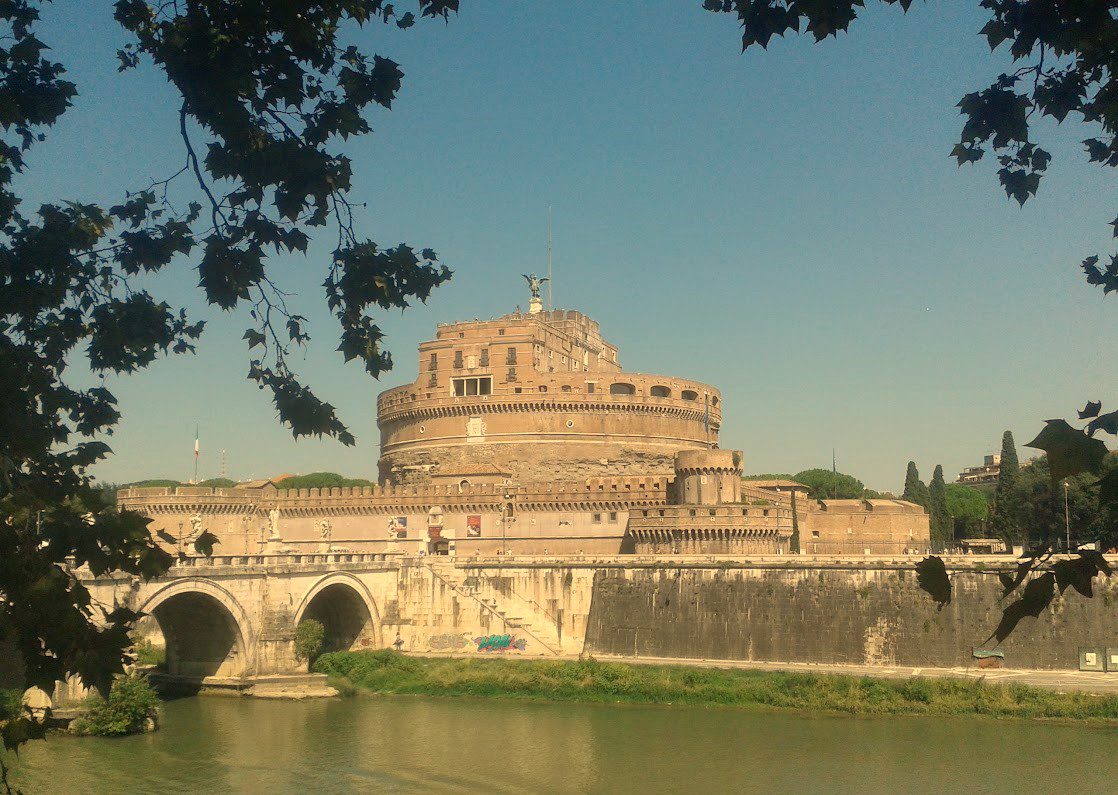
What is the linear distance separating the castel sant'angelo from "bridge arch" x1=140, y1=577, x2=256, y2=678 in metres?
3.69

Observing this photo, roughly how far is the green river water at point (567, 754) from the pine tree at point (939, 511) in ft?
89.9

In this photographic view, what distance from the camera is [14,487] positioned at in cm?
507

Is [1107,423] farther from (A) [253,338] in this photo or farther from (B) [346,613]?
(B) [346,613]

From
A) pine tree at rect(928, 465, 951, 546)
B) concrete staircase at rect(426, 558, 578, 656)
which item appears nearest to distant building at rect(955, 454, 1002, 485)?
pine tree at rect(928, 465, 951, 546)

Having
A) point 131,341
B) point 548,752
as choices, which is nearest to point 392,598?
point 548,752

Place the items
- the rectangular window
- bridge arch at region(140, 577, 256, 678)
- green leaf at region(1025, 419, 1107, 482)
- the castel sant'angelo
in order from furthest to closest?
the rectangular window, the castel sant'angelo, bridge arch at region(140, 577, 256, 678), green leaf at region(1025, 419, 1107, 482)

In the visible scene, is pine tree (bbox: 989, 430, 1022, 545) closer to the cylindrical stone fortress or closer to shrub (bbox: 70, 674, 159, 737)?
the cylindrical stone fortress

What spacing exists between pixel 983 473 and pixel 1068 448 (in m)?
106

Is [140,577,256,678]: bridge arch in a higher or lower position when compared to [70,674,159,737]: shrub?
higher

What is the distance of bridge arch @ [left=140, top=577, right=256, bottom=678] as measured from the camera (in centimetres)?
2791

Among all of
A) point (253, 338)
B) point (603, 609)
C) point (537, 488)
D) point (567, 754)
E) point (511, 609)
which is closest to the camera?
point (253, 338)

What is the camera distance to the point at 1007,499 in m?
45.2

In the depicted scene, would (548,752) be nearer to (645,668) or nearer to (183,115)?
(645,668)

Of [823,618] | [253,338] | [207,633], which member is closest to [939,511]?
[823,618]
